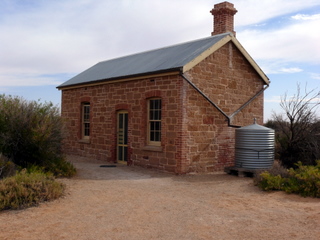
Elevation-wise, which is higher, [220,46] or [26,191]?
[220,46]

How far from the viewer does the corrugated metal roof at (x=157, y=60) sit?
11.5 meters

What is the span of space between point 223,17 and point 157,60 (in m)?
3.44

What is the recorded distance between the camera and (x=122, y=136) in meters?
13.6

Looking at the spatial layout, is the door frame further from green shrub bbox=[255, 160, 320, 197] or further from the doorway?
green shrub bbox=[255, 160, 320, 197]

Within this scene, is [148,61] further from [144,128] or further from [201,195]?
[201,195]

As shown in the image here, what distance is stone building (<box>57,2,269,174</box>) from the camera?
11094mm

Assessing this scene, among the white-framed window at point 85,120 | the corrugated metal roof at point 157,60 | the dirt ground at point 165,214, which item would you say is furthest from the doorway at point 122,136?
the dirt ground at point 165,214

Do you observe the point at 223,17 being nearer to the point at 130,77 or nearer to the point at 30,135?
the point at 130,77

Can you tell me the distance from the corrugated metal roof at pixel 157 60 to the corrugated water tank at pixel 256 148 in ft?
10.8

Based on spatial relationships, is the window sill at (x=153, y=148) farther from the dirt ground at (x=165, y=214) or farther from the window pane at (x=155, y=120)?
the dirt ground at (x=165, y=214)

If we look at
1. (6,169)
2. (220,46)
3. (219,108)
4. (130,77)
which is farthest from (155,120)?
(6,169)

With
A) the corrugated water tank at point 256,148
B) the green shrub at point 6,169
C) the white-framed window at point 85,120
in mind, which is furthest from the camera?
the white-framed window at point 85,120

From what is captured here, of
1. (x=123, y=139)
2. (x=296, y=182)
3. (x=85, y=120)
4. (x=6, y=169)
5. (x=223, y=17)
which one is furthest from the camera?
(x=85, y=120)

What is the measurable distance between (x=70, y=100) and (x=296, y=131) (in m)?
10.7
